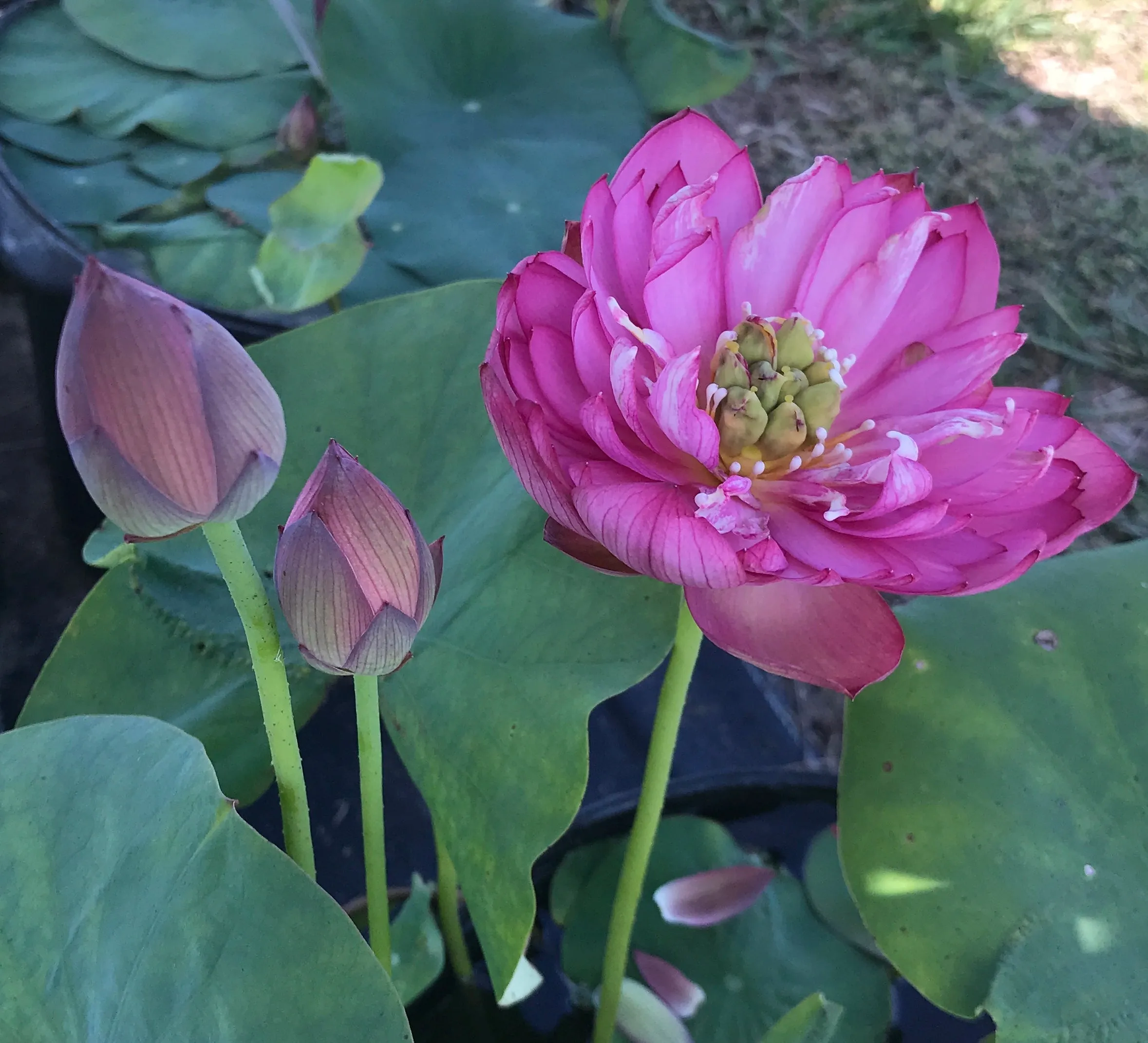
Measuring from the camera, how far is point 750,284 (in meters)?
0.35

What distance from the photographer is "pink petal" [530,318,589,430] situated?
12.0 inches

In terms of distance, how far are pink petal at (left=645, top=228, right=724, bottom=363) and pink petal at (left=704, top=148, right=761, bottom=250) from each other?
2 centimetres

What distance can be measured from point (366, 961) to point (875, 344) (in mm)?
265

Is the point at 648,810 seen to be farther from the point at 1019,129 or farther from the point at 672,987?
the point at 1019,129

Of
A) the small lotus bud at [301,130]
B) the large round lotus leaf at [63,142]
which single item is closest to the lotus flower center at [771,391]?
the small lotus bud at [301,130]

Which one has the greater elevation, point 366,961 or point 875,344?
point 875,344

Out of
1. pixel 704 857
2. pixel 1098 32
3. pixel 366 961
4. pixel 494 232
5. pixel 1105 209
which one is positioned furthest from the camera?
pixel 1098 32

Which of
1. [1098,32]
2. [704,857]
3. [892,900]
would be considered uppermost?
[1098,32]

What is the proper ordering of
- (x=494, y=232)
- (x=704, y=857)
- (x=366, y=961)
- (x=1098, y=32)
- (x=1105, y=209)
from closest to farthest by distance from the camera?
1. (x=366, y=961)
2. (x=704, y=857)
3. (x=494, y=232)
4. (x=1105, y=209)
5. (x=1098, y=32)

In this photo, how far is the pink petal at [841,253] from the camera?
1.08ft

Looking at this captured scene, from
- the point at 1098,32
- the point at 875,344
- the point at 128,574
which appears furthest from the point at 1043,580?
the point at 1098,32

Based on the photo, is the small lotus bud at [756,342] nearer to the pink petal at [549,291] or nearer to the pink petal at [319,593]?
the pink petal at [549,291]

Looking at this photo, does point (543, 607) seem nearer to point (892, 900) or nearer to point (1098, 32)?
point (892, 900)

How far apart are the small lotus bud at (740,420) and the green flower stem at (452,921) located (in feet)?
0.69
